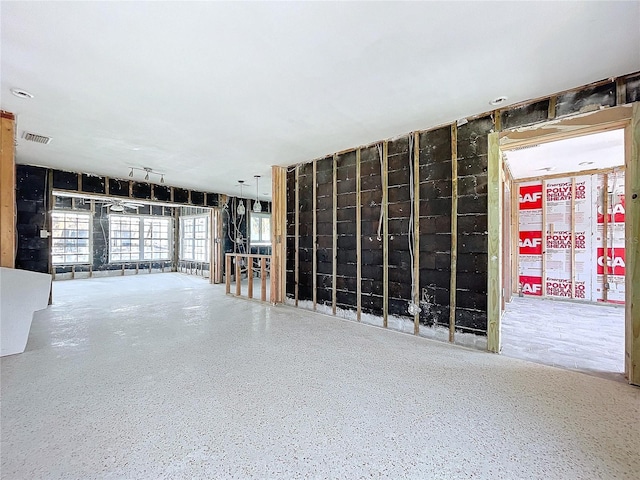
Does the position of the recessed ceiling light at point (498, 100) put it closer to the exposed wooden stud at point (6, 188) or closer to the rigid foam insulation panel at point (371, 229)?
the rigid foam insulation panel at point (371, 229)

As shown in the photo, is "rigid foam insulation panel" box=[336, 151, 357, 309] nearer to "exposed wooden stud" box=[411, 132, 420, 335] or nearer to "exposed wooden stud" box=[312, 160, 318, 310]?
"exposed wooden stud" box=[312, 160, 318, 310]

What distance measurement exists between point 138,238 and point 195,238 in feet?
6.37

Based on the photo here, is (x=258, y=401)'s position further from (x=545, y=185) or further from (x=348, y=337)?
(x=545, y=185)

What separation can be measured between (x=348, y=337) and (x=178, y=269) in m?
8.98

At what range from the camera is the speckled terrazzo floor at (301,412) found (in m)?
1.49

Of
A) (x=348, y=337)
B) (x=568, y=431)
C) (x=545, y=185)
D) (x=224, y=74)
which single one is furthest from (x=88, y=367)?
(x=545, y=185)

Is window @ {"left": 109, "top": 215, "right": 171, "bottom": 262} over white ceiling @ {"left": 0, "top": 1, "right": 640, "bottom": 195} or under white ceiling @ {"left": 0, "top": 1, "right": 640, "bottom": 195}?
under

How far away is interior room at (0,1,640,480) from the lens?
169 centimetres

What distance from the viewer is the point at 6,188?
315cm

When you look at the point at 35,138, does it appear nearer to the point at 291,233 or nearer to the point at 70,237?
the point at 291,233

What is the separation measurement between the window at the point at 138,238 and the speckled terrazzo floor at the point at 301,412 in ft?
23.5

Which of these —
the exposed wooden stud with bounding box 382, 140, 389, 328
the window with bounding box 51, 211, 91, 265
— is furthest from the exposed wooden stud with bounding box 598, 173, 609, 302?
the window with bounding box 51, 211, 91, 265

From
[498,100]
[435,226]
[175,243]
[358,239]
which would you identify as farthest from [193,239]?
[498,100]

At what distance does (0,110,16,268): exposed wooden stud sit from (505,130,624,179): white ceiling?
6166 millimetres
